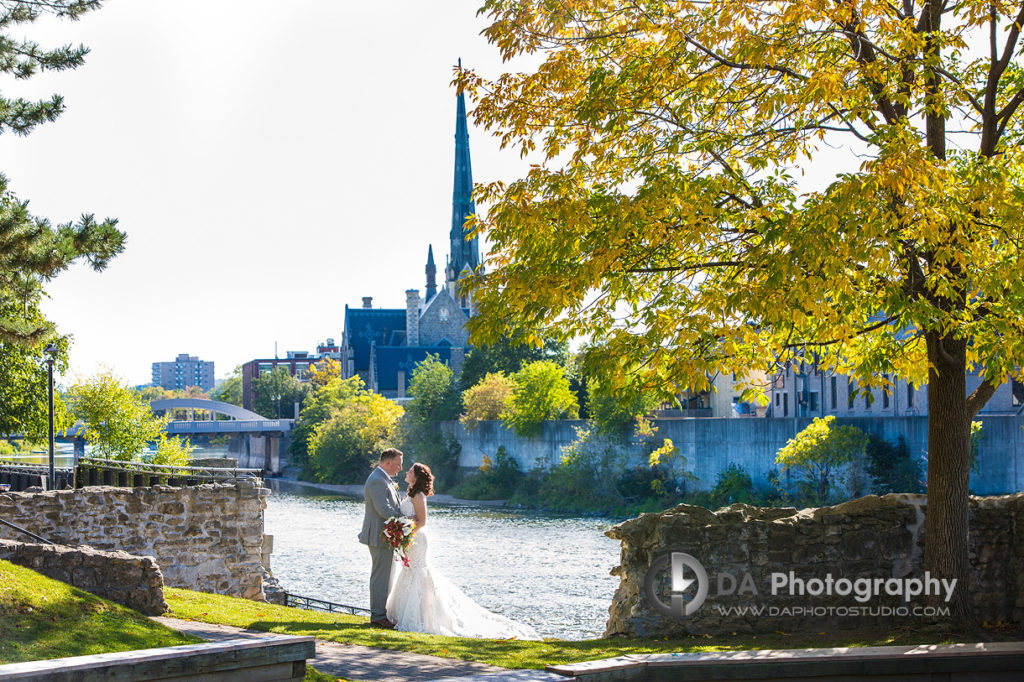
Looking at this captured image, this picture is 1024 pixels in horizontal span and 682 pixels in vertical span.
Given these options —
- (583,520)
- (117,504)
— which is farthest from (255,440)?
(117,504)

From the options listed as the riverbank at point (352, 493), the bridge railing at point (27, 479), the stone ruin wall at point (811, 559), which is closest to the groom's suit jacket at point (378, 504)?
the stone ruin wall at point (811, 559)

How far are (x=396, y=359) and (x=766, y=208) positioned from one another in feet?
350

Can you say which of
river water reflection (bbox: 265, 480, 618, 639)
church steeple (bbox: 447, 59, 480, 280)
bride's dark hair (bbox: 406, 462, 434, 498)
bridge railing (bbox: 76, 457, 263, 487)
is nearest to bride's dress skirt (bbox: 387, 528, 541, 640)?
bride's dark hair (bbox: 406, 462, 434, 498)

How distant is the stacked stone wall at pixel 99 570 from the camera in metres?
9.32

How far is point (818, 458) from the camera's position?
40.2 meters

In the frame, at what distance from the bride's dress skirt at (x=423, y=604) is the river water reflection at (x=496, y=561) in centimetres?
1020

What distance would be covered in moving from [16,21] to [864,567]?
1013cm

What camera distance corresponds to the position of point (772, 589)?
9383 millimetres

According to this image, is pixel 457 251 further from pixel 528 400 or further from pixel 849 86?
pixel 849 86

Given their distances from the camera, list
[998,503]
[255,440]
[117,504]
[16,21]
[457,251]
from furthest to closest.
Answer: [457,251] → [255,440] → [117,504] → [16,21] → [998,503]

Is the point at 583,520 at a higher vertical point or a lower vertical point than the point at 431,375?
lower

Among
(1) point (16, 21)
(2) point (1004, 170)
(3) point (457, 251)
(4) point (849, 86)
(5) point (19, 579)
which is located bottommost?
(5) point (19, 579)

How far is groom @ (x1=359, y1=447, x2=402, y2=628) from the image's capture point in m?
9.83

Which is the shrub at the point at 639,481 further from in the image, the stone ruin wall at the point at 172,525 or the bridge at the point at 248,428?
the bridge at the point at 248,428
